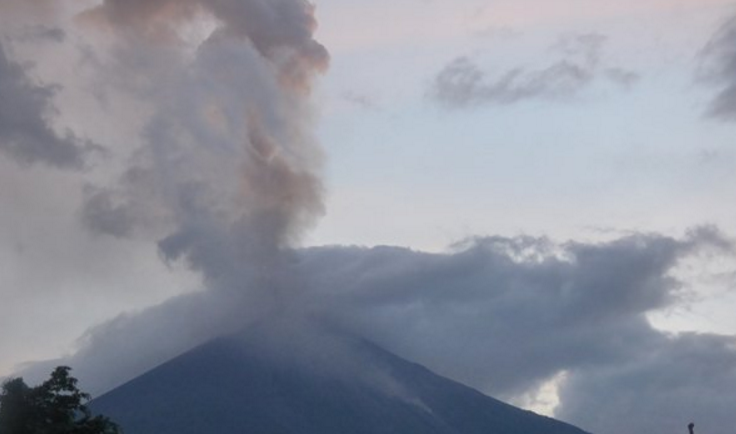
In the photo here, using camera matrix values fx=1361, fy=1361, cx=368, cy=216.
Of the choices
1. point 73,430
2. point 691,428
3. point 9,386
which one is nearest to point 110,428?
point 73,430

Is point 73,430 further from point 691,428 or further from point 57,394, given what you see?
point 691,428

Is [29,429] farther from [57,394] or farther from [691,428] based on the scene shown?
[691,428]

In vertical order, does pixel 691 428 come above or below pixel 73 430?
above

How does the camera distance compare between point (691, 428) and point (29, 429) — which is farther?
point (691, 428)

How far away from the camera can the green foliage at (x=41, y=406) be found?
58.7m

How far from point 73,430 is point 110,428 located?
5.14ft

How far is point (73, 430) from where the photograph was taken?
2275 inches

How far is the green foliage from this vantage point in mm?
58688

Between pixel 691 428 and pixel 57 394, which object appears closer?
pixel 57 394

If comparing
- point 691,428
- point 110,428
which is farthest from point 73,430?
point 691,428

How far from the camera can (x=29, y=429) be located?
58.7m

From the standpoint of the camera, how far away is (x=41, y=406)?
194ft

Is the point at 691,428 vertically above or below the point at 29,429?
above

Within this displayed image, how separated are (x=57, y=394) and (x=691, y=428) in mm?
39512
